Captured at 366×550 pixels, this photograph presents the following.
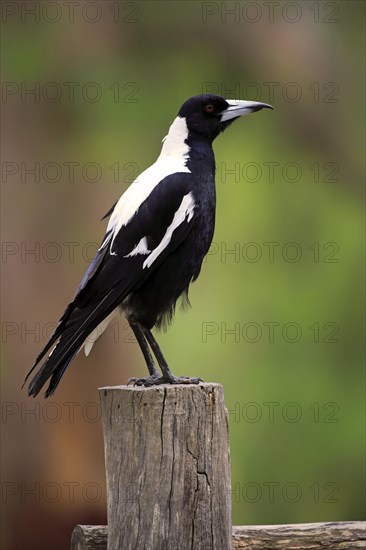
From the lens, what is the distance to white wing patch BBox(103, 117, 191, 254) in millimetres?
2934

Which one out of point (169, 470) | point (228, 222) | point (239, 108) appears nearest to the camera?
point (169, 470)

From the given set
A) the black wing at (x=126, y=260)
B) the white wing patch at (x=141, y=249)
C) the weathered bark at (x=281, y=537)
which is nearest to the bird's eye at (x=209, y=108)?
the black wing at (x=126, y=260)

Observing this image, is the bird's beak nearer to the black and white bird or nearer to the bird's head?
the bird's head

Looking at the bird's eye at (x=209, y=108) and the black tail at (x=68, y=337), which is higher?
the bird's eye at (x=209, y=108)

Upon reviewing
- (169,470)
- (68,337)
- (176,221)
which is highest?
(176,221)

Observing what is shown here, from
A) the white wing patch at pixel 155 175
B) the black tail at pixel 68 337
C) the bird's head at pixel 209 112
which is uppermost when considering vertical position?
the bird's head at pixel 209 112

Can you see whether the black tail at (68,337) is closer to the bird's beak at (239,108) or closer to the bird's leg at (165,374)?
the bird's leg at (165,374)

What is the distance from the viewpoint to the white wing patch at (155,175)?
115 inches

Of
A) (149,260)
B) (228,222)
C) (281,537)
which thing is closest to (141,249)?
(149,260)

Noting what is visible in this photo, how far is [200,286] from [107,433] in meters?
3.72

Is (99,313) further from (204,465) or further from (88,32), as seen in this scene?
(88,32)

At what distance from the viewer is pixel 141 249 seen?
289cm

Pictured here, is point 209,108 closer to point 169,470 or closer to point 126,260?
point 126,260

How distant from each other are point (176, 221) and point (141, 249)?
0.13 m
